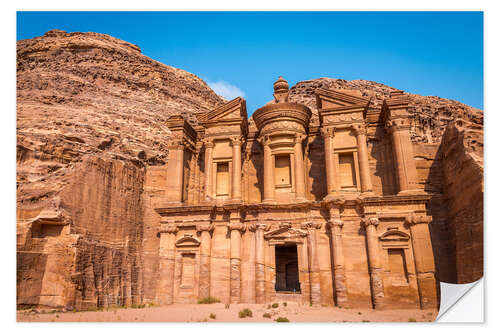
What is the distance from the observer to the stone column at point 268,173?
19067mm

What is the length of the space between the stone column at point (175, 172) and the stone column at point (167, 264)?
2026 millimetres

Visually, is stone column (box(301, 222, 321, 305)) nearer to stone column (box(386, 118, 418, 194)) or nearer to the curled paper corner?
stone column (box(386, 118, 418, 194))

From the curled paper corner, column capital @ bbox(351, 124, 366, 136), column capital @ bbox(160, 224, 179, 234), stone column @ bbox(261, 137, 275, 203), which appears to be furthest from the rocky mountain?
the curled paper corner

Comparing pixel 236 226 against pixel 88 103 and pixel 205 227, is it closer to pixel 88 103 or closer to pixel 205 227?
pixel 205 227

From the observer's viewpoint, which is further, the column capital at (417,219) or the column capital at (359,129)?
the column capital at (359,129)

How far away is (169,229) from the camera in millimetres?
19000

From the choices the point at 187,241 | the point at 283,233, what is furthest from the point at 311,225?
the point at 187,241

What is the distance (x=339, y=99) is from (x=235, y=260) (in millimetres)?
10885

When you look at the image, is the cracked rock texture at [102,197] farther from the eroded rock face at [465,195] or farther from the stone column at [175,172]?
the stone column at [175,172]

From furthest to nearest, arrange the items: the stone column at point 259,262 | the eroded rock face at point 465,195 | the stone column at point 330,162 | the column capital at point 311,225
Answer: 1. the stone column at point 330,162
2. the column capital at point 311,225
3. the stone column at point 259,262
4. the eroded rock face at point 465,195

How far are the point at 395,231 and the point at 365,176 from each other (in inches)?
127

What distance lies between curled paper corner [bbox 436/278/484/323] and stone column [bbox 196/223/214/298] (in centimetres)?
1034

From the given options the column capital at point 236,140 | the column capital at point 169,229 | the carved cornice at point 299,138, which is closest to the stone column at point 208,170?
the column capital at point 236,140

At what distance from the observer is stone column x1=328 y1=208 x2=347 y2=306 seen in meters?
16.3
